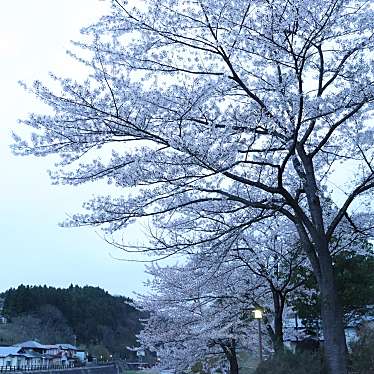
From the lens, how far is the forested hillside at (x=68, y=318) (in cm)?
8344

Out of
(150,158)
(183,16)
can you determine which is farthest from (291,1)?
(150,158)

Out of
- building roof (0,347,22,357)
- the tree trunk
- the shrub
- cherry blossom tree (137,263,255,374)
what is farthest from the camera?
building roof (0,347,22,357)

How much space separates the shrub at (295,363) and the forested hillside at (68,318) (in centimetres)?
7435

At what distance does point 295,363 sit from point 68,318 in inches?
3335

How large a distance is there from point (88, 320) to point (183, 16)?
3458 inches

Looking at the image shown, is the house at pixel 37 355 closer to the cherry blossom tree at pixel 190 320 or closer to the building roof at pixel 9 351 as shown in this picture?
the building roof at pixel 9 351

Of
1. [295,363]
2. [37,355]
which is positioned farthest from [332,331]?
[37,355]

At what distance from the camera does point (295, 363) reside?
8789 mm

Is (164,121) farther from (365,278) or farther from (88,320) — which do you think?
(88,320)

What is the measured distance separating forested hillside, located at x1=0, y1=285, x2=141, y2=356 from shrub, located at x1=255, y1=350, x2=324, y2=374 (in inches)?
2927

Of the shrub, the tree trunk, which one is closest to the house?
the shrub

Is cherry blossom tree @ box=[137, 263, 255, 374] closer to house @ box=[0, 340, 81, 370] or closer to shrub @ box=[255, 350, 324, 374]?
shrub @ box=[255, 350, 324, 374]

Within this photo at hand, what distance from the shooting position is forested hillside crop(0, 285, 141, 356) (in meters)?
83.4

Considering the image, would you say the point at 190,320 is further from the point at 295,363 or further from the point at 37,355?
the point at 37,355
